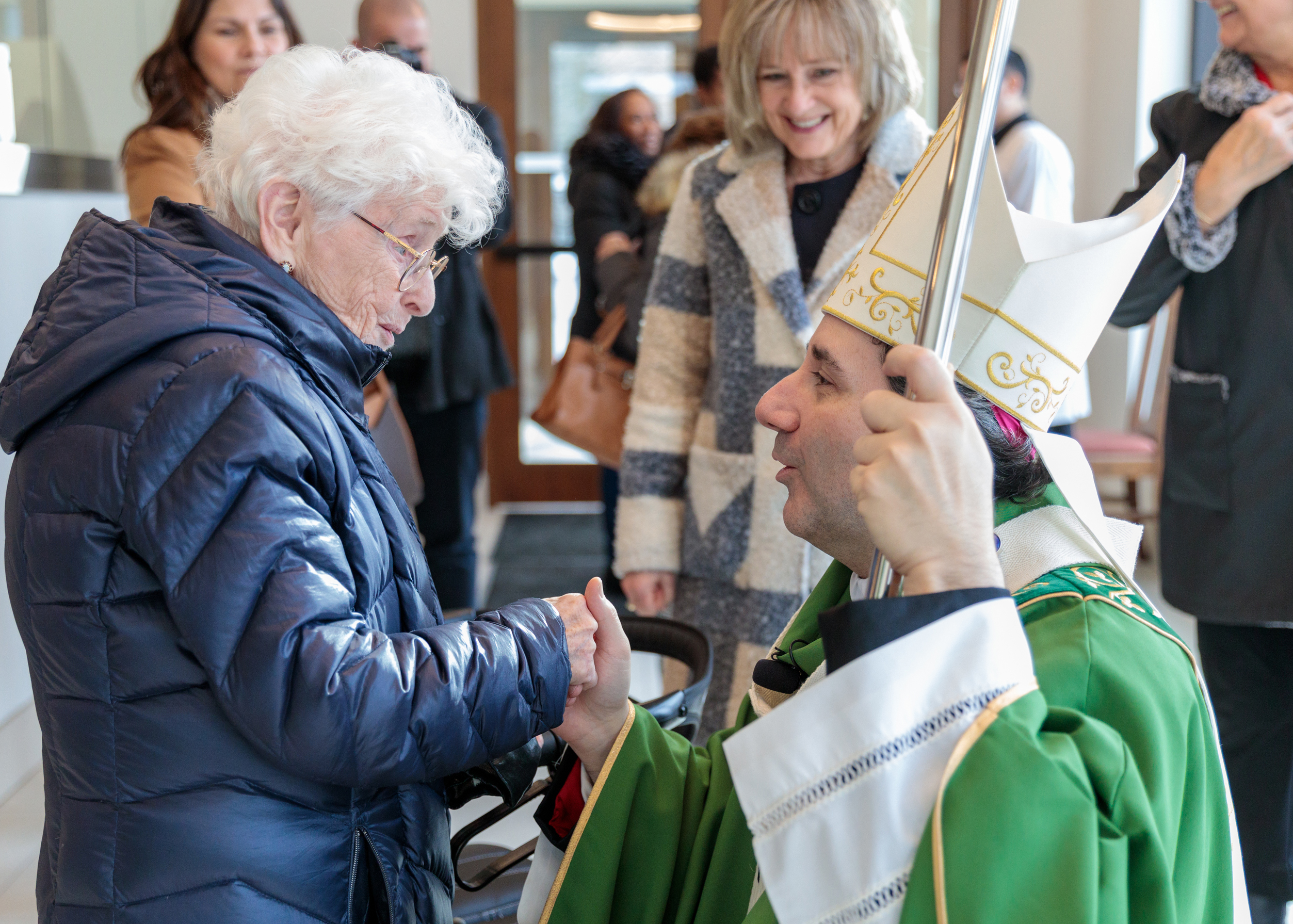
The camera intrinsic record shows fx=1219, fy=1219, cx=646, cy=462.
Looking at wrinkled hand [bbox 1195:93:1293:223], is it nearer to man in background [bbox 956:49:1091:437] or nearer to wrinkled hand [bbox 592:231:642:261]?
man in background [bbox 956:49:1091:437]

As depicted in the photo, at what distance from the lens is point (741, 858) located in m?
1.27

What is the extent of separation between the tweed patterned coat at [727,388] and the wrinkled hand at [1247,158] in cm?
45

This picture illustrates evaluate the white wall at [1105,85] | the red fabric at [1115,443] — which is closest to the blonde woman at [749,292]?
the red fabric at [1115,443]

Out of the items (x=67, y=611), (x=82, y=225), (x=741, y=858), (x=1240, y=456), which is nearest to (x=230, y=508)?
(x=67, y=611)

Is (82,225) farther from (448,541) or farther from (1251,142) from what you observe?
(448,541)

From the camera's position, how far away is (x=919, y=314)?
1.08 metres

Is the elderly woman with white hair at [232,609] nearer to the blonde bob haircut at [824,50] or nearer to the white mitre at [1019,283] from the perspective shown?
the white mitre at [1019,283]

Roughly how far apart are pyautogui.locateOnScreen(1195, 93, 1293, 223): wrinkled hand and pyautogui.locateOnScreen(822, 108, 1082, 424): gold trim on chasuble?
3.06 feet

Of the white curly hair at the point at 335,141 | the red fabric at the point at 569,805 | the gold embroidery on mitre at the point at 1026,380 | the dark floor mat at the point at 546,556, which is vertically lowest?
the dark floor mat at the point at 546,556

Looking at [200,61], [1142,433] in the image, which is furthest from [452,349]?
[1142,433]

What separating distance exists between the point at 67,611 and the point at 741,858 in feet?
2.29

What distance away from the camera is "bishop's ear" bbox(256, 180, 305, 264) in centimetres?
123

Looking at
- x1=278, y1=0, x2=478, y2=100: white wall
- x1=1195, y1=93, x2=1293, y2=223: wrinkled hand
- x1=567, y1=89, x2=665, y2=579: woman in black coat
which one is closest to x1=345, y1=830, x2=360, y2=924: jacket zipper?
x1=1195, y1=93, x2=1293, y2=223: wrinkled hand

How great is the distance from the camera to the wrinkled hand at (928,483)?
2.89ft
